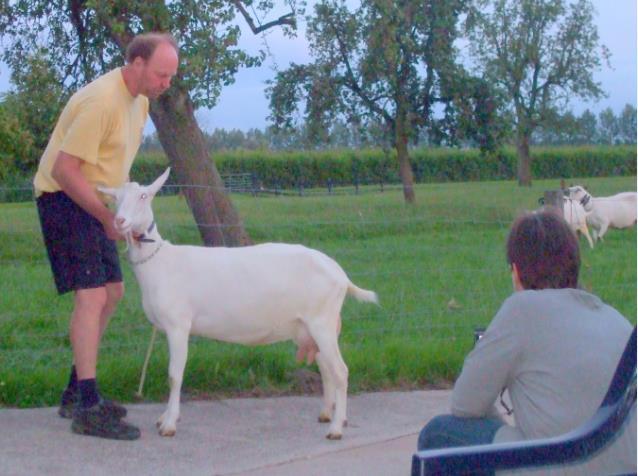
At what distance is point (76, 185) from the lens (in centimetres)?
550

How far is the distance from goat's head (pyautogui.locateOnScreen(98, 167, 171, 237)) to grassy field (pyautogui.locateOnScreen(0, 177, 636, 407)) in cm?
133

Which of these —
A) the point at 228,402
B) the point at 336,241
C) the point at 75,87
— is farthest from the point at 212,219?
the point at 75,87

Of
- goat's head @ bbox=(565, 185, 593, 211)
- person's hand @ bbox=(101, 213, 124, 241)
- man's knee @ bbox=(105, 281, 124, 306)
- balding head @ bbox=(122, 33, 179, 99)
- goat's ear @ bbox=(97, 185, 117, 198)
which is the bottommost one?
goat's head @ bbox=(565, 185, 593, 211)

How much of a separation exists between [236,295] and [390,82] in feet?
104

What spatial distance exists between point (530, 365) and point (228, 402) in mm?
3504

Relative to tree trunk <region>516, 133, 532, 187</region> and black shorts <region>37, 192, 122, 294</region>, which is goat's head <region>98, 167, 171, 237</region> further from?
tree trunk <region>516, 133, 532, 187</region>

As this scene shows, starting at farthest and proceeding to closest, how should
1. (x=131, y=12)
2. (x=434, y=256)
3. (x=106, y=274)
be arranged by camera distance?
(x=131, y=12)
(x=434, y=256)
(x=106, y=274)

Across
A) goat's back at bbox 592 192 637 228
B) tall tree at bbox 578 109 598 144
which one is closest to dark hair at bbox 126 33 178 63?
goat's back at bbox 592 192 637 228

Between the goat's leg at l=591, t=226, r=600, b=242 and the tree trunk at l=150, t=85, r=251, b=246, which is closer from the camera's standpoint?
the tree trunk at l=150, t=85, r=251, b=246

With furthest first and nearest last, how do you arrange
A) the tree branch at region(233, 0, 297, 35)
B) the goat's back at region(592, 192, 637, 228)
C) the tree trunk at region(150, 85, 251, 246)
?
the goat's back at region(592, 192, 637, 228)
the tree branch at region(233, 0, 297, 35)
the tree trunk at region(150, 85, 251, 246)

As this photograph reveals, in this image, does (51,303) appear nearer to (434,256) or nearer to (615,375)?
(434,256)

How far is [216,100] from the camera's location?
551 inches

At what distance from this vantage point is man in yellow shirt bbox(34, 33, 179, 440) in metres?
5.56

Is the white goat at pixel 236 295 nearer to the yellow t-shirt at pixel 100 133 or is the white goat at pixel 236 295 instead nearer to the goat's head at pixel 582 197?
the yellow t-shirt at pixel 100 133
